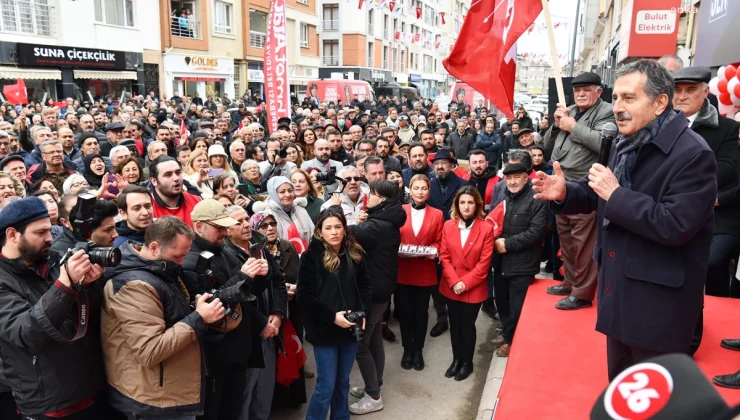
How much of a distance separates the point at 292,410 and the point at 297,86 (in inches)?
1376

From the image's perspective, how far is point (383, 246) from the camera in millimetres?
4879

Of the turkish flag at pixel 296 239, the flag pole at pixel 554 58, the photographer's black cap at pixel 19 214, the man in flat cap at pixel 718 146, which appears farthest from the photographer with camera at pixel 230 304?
the man in flat cap at pixel 718 146

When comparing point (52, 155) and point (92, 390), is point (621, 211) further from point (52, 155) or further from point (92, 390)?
point (52, 155)

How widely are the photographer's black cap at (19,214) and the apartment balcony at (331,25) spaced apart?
46.5 meters

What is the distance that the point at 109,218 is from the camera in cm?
335

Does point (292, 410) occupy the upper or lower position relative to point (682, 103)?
lower

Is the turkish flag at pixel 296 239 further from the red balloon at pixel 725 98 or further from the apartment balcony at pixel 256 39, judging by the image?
the apartment balcony at pixel 256 39

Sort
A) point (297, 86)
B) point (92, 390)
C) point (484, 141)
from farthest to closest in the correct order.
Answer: point (297, 86) → point (484, 141) → point (92, 390)

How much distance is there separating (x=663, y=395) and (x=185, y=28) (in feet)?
95.1

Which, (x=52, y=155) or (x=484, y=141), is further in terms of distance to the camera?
(x=484, y=141)

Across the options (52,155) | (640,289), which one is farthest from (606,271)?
(52,155)

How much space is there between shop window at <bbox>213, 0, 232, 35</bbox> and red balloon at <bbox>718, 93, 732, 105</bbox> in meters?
27.2

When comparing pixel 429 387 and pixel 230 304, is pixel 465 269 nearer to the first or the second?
pixel 429 387

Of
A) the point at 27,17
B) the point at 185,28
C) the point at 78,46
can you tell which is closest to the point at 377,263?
the point at 27,17
